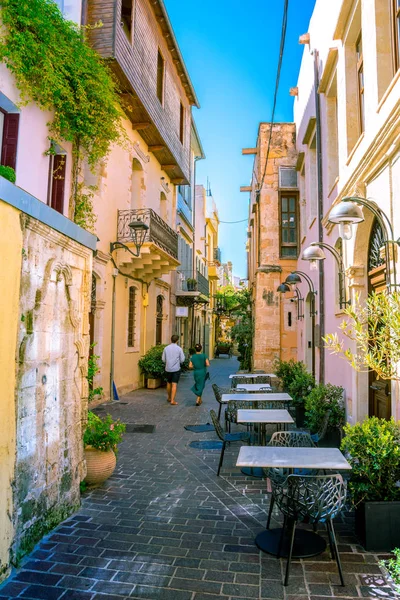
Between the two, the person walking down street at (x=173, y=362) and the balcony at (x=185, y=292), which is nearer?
the person walking down street at (x=173, y=362)

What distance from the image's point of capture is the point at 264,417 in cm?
Result: 595

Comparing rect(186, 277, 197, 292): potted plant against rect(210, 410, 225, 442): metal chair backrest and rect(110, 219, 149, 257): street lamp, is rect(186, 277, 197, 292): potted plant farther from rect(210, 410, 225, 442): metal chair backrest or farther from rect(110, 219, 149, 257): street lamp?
rect(210, 410, 225, 442): metal chair backrest

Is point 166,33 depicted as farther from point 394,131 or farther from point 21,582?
point 21,582

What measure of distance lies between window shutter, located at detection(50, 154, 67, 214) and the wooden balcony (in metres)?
2.87

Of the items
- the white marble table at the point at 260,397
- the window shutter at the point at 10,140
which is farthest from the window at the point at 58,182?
the white marble table at the point at 260,397

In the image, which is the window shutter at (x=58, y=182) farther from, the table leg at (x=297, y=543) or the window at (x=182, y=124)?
the window at (x=182, y=124)

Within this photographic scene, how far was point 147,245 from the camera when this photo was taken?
1236cm

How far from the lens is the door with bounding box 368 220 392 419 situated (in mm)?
5812

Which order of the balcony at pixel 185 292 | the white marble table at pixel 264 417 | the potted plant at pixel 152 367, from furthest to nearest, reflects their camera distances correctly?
the balcony at pixel 185 292, the potted plant at pixel 152 367, the white marble table at pixel 264 417

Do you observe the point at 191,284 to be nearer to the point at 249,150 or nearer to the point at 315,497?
the point at 249,150

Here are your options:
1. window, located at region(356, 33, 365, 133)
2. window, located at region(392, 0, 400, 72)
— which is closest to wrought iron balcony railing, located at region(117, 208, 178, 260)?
window, located at region(356, 33, 365, 133)

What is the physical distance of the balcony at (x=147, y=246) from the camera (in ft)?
40.7

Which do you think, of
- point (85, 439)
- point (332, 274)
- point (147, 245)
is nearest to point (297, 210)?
point (147, 245)

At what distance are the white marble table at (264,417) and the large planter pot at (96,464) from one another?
5.73ft
